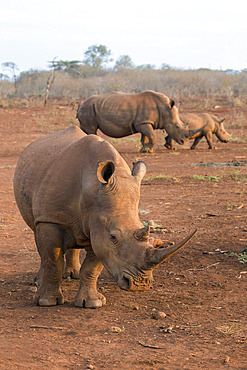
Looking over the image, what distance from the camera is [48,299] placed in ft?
16.7

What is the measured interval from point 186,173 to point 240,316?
8540mm

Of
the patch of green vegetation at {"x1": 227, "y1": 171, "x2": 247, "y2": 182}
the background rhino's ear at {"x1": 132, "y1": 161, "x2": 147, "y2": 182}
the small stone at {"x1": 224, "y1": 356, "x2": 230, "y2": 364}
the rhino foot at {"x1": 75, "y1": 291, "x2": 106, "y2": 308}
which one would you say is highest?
the background rhino's ear at {"x1": 132, "y1": 161, "x2": 147, "y2": 182}

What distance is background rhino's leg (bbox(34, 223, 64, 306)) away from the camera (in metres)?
4.99

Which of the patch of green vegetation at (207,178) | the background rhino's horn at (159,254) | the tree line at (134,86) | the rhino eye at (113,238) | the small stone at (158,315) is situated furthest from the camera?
the tree line at (134,86)

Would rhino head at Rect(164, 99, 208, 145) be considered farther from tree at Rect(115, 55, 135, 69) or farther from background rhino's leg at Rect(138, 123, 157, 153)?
tree at Rect(115, 55, 135, 69)

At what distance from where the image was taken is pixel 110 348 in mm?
4031

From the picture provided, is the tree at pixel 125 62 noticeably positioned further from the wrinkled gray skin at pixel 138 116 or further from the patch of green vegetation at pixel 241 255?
the patch of green vegetation at pixel 241 255

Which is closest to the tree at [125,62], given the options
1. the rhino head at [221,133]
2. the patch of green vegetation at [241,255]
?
the rhino head at [221,133]

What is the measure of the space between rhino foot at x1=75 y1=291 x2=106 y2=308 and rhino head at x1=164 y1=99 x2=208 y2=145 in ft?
39.6

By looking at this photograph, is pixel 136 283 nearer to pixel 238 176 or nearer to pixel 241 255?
pixel 241 255

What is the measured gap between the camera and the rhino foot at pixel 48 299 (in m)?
5.07

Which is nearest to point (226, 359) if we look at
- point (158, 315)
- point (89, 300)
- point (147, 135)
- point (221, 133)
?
point (158, 315)

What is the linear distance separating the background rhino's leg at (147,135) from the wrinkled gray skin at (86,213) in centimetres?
1098

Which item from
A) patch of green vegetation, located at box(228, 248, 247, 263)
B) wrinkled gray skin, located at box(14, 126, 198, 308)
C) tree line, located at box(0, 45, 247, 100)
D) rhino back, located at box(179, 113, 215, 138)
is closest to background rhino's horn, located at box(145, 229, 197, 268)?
wrinkled gray skin, located at box(14, 126, 198, 308)
